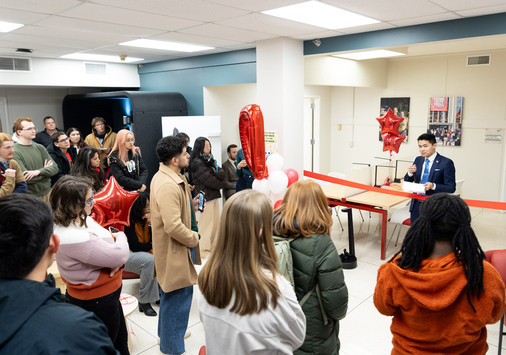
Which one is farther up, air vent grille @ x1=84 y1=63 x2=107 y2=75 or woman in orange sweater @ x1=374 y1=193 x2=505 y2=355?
air vent grille @ x1=84 y1=63 x2=107 y2=75

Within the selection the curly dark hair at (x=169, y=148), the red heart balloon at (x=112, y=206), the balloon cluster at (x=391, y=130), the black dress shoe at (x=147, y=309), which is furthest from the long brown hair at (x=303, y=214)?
the balloon cluster at (x=391, y=130)

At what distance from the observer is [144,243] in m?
3.63

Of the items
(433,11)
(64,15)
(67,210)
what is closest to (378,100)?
(433,11)

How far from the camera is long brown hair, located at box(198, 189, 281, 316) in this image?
1.38 m

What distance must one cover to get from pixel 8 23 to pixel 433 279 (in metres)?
4.73

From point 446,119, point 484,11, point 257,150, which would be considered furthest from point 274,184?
point 446,119

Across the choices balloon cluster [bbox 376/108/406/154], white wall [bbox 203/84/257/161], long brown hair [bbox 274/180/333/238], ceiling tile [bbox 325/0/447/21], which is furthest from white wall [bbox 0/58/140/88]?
long brown hair [bbox 274/180/333/238]

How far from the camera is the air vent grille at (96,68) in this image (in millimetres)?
7363

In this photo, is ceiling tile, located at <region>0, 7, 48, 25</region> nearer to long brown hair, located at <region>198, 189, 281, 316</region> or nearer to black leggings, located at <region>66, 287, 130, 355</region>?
black leggings, located at <region>66, 287, 130, 355</region>

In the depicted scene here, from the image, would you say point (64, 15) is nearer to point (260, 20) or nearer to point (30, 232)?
point (260, 20)

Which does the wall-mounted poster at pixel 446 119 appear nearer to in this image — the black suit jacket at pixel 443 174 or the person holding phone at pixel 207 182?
the black suit jacket at pixel 443 174

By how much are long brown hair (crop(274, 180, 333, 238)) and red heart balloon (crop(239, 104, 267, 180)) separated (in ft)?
7.70

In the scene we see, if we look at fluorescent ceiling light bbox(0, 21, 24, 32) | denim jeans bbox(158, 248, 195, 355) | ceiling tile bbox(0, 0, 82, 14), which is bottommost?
denim jeans bbox(158, 248, 195, 355)

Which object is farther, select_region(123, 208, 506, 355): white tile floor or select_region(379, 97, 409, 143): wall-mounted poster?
select_region(379, 97, 409, 143): wall-mounted poster
